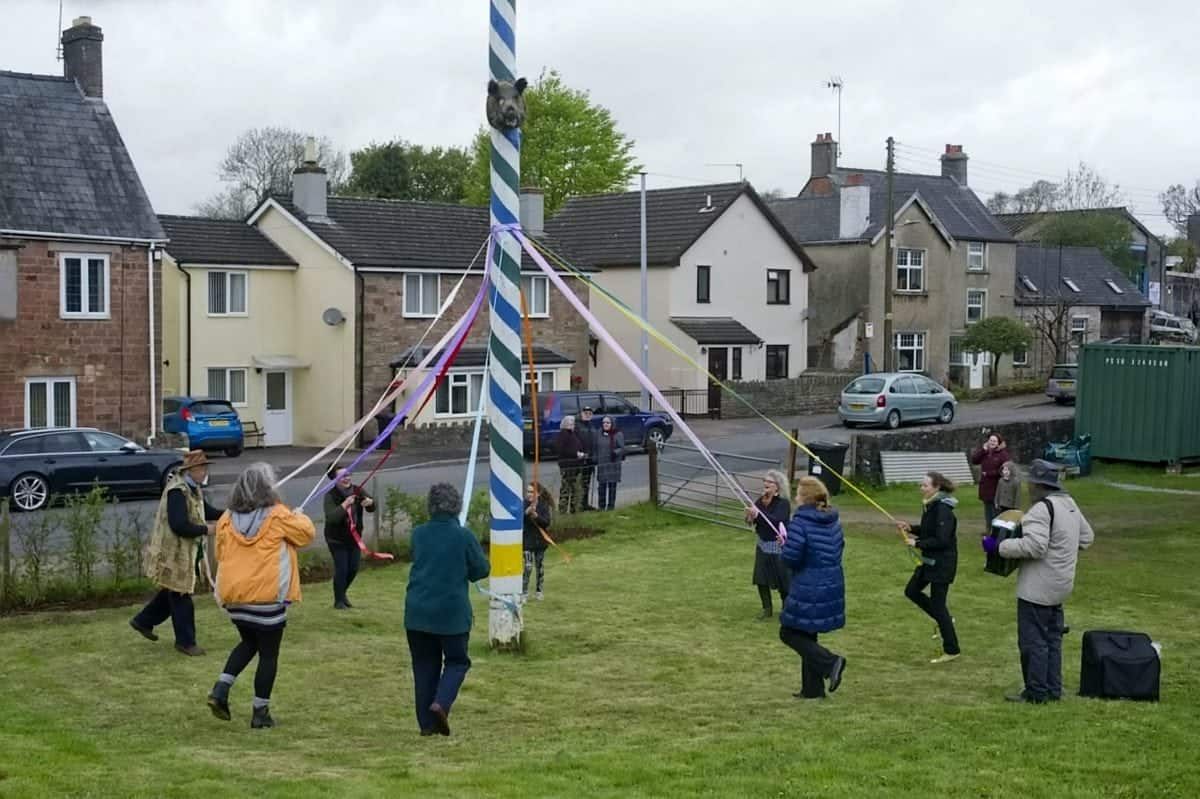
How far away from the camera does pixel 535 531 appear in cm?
1489

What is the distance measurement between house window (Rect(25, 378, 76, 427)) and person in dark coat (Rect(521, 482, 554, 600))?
1961 centimetres

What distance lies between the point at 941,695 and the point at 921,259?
4352 centimetres

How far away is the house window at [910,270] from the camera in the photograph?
51.8m

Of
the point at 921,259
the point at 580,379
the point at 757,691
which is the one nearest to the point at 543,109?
the point at 921,259

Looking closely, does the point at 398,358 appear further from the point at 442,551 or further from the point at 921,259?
the point at 442,551

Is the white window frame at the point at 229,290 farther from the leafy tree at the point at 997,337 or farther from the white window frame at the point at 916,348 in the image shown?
the leafy tree at the point at 997,337

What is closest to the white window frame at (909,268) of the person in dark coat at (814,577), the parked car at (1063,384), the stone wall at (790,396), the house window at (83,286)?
the parked car at (1063,384)

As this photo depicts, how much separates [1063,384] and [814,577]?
39.7m

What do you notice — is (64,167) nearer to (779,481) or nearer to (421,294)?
(421,294)

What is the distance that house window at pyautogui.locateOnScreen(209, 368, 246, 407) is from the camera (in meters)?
36.3

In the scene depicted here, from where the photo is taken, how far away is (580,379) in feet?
137

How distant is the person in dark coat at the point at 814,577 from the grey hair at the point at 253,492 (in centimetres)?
363

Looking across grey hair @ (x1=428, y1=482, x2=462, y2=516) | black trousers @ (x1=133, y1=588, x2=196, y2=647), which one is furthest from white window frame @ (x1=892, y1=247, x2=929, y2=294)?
grey hair @ (x1=428, y1=482, x2=462, y2=516)

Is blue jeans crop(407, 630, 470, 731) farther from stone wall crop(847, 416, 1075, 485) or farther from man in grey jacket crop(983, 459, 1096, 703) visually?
stone wall crop(847, 416, 1075, 485)
